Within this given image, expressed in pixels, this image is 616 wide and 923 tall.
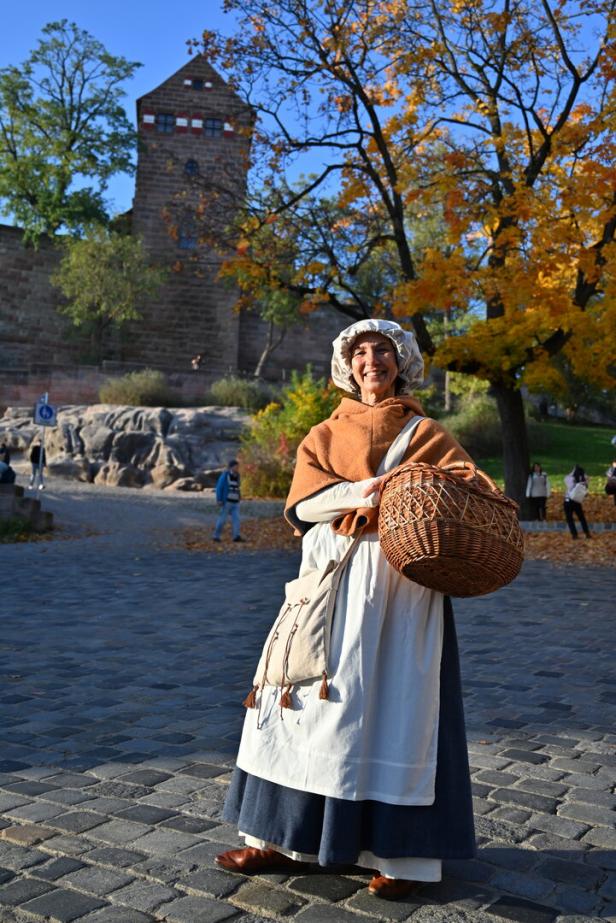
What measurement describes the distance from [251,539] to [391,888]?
45.4 ft

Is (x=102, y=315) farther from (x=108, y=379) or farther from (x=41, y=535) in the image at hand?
(x=41, y=535)

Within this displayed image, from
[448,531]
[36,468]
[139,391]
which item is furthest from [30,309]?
[448,531]

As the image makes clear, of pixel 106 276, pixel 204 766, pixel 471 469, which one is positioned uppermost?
pixel 106 276

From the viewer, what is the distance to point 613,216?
13.9 m

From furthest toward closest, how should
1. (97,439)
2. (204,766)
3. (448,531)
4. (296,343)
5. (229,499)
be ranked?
(296,343), (97,439), (229,499), (204,766), (448,531)

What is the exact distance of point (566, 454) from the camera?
29625 mm

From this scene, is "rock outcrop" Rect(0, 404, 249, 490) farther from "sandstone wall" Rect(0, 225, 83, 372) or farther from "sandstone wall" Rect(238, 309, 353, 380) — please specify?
"sandstone wall" Rect(238, 309, 353, 380)

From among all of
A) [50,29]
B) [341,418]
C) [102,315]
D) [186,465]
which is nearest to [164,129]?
[50,29]

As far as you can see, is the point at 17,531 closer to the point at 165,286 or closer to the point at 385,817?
the point at 385,817

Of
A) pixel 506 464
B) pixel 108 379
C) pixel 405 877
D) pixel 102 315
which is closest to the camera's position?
pixel 405 877

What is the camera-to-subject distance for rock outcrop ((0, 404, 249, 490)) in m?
25.3

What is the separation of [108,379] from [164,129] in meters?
15.6

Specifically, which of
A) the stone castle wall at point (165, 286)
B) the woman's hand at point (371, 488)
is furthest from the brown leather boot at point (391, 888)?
the stone castle wall at point (165, 286)

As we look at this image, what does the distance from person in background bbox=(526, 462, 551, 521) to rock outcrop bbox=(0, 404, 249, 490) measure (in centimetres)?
940
